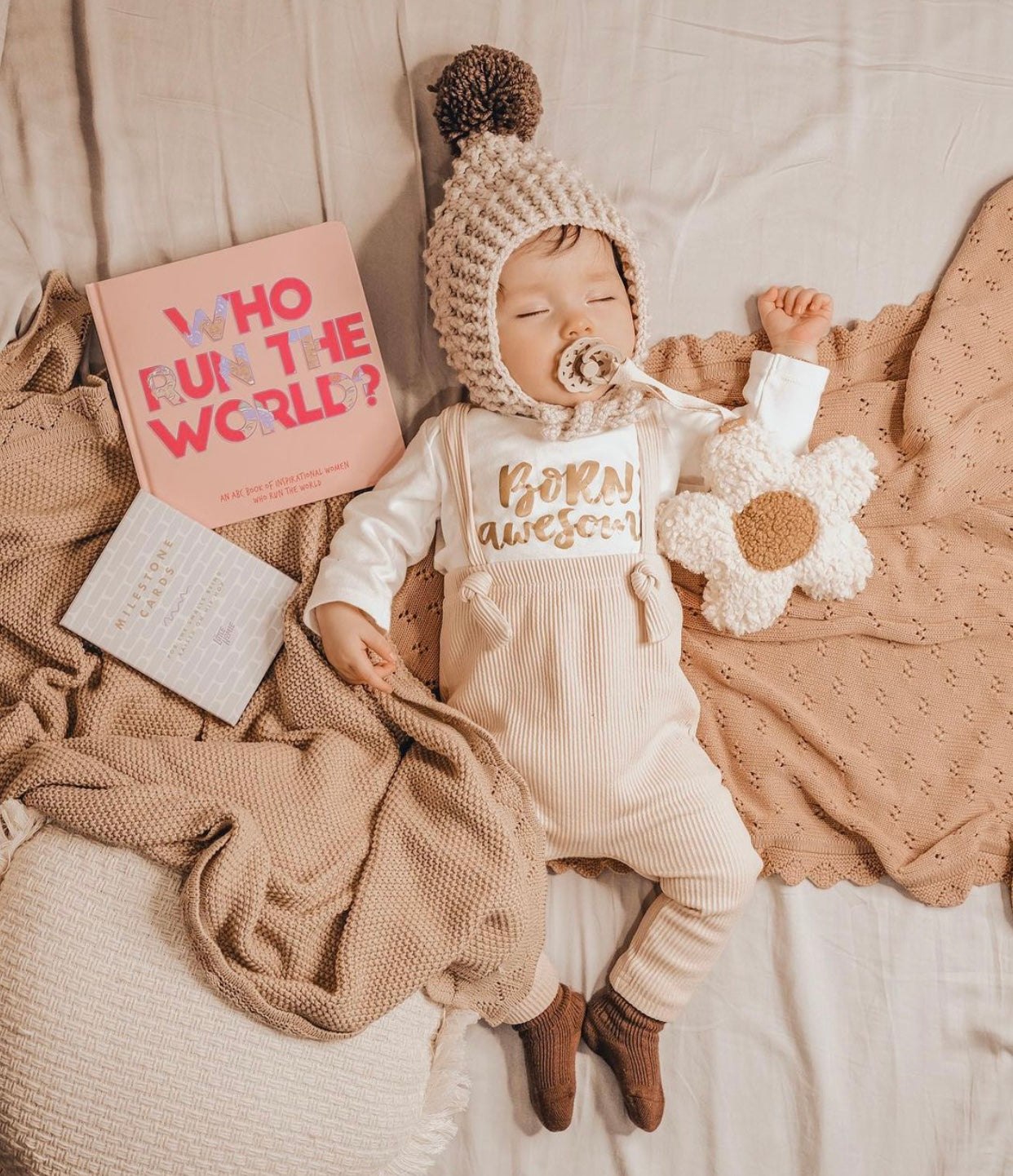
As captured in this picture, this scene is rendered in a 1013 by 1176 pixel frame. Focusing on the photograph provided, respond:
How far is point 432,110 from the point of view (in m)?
1.06

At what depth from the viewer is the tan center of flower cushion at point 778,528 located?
38.7 inches

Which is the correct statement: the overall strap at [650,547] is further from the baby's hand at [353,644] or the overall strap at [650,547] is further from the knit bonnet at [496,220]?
the baby's hand at [353,644]

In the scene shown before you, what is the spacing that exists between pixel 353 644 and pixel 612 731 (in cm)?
30

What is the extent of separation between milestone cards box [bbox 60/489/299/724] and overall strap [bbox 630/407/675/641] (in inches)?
16.5

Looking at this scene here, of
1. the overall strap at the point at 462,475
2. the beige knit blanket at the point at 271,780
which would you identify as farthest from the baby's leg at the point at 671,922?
the overall strap at the point at 462,475

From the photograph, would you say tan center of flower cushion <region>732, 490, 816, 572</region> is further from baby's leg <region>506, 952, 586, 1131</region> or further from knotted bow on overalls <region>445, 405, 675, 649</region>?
baby's leg <region>506, 952, 586, 1131</region>

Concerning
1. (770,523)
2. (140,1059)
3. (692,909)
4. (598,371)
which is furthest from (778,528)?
(140,1059)

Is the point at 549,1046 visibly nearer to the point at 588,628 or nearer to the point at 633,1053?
the point at 633,1053

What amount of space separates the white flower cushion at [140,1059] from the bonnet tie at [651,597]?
0.50 m

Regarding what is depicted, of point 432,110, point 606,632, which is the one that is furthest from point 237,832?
point 432,110

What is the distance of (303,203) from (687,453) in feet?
1.82

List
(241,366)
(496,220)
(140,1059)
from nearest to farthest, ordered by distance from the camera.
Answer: (140,1059) → (496,220) → (241,366)

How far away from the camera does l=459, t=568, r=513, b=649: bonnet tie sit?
980mm

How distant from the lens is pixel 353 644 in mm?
990
